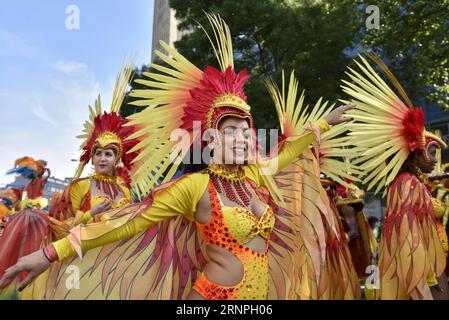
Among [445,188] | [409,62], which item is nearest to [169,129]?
[445,188]

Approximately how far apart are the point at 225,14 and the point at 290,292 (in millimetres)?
9201

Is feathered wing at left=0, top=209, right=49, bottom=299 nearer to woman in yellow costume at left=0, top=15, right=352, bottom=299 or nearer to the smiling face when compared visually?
woman in yellow costume at left=0, top=15, right=352, bottom=299

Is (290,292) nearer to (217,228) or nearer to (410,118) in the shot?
(217,228)

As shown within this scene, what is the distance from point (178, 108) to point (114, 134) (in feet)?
7.45

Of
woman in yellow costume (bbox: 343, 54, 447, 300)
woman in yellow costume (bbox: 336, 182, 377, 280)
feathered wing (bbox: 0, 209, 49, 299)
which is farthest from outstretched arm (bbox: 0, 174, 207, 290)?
woman in yellow costume (bbox: 336, 182, 377, 280)

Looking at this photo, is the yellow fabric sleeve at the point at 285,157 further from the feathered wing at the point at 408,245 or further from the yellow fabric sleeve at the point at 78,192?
the yellow fabric sleeve at the point at 78,192

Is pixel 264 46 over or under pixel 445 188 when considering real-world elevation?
over

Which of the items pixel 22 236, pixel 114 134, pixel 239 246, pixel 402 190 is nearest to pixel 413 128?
pixel 402 190

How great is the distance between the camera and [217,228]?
2.31 meters

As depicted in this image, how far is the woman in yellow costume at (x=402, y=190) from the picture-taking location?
307cm

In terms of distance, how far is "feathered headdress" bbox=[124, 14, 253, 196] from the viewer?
2.46m

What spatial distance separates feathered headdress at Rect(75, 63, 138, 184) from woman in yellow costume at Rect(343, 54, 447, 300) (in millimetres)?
2367

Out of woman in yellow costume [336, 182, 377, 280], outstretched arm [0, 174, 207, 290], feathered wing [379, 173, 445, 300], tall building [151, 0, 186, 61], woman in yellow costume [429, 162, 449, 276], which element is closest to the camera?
outstretched arm [0, 174, 207, 290]

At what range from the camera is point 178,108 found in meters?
2.55
